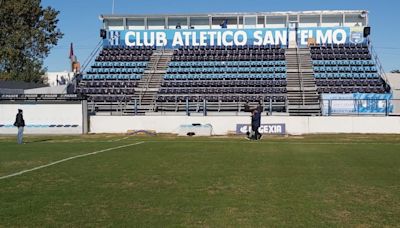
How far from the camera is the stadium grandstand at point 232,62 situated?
142 feet

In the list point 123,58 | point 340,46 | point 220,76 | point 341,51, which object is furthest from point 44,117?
point 340,46

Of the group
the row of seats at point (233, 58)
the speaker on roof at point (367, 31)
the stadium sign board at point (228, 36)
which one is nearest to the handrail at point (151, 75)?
the row of seats at point (233, 58)

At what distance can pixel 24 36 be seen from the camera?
66.2 meters

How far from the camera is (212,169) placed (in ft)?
43.8

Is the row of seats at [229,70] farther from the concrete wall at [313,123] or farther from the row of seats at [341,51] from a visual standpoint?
the concrete wall at [313,123]

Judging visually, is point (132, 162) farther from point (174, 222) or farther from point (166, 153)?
point (174, 222)

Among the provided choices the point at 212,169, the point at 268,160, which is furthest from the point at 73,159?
the point at 268,160

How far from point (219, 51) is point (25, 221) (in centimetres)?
4740

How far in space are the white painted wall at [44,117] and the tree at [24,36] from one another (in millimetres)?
32181

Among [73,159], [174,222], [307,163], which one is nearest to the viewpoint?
[174,222]

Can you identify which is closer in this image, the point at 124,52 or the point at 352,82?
the point at 352,82

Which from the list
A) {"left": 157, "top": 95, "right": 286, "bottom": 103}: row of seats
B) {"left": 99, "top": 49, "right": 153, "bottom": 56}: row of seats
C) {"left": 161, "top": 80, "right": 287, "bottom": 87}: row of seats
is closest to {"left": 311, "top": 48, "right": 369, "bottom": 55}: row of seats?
{"left": 161, "top": 80, "right": 287, "bottom": 87}: row of seats

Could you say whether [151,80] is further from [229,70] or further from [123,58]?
[229,70]

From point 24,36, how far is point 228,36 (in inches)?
1066
